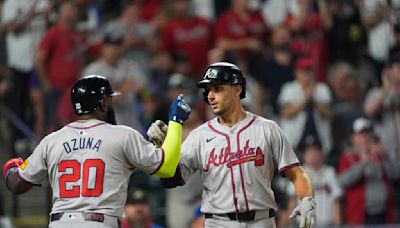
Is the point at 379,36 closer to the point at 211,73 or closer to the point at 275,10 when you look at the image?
the point at 275,10

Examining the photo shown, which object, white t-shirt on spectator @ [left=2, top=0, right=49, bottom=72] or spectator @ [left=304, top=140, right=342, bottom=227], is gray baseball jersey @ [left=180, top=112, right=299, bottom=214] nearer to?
spectator @ [left=304, top=140, right=342, bottom=227]

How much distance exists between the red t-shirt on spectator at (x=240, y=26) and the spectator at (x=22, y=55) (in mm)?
2288

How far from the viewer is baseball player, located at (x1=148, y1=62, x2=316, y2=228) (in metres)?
7.89

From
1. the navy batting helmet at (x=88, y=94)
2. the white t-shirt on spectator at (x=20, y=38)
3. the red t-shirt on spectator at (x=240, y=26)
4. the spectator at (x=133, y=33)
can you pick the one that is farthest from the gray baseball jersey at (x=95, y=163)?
the red t-shirt on spectator at (x=240, y=26)

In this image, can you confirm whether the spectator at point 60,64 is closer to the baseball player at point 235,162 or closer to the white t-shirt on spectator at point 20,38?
the white t-shirt on spectator at point 20,38

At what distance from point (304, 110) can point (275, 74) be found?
64cm

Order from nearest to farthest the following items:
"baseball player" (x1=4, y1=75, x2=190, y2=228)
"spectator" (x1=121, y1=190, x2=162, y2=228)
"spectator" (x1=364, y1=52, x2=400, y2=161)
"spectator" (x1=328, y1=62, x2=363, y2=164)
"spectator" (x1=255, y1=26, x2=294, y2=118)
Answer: "baseball player" (x1=4, y1=75, x2=190, y2=228), "spectator" (x1=121, y1=190, x2=162, y2=228), "spectator" (x1=364, y1=52, x2=400, y2=161), "spectator" (x1=328, y1=62, x2=363, y2=164), "spectator" (x1=255, y1=26, x2=294, y2=118)

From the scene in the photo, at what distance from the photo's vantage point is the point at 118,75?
12.8 metres

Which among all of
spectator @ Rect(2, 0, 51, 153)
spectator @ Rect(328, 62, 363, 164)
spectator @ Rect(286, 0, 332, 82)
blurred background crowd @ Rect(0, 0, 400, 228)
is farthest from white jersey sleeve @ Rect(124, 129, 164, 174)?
spectator @ Rect(286, 0, 332, 82)

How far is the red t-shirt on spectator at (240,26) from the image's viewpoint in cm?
1383

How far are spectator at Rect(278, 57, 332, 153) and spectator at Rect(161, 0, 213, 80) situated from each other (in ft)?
4.41

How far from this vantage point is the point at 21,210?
13.1m

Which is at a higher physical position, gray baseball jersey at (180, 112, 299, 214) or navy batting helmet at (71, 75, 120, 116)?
navy batting helmet at (71, 75, 120, 116)

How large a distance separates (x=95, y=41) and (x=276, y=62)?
217cm
